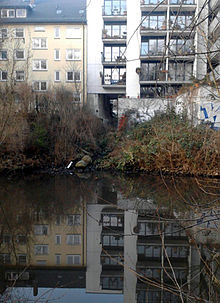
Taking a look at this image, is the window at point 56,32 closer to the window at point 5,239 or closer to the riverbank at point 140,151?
the riverbank at point 140,151

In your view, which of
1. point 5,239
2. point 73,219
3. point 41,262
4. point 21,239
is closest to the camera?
point 41,262

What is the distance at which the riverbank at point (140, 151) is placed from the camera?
571 inches

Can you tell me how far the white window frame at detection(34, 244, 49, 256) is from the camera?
6363 millimetres

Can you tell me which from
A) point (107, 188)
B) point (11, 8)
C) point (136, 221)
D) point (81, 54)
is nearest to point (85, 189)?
point (107, 188)

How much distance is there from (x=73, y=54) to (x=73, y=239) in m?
29.4

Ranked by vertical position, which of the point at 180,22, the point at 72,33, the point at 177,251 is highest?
the point at 72,33

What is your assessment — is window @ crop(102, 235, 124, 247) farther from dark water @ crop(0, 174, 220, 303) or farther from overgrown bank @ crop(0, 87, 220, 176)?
overgrown bank @ crop(0, 87, 220, 176)

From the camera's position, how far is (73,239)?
7.09 metres

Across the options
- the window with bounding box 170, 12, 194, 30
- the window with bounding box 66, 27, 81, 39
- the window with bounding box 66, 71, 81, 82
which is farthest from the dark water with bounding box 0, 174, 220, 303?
the window with bounding box 66, 27, 81, 39

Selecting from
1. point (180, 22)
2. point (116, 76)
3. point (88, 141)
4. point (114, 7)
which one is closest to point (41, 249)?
point (180, 22)

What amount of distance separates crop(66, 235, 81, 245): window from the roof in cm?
2928

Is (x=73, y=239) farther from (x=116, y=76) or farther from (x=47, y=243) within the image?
(x=116, y=76)

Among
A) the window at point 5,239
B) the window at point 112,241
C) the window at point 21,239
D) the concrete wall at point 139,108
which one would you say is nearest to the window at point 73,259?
the window at point 112,241

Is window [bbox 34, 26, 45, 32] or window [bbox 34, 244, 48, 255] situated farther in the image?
window [bbox 34, 26, 45, 32]
